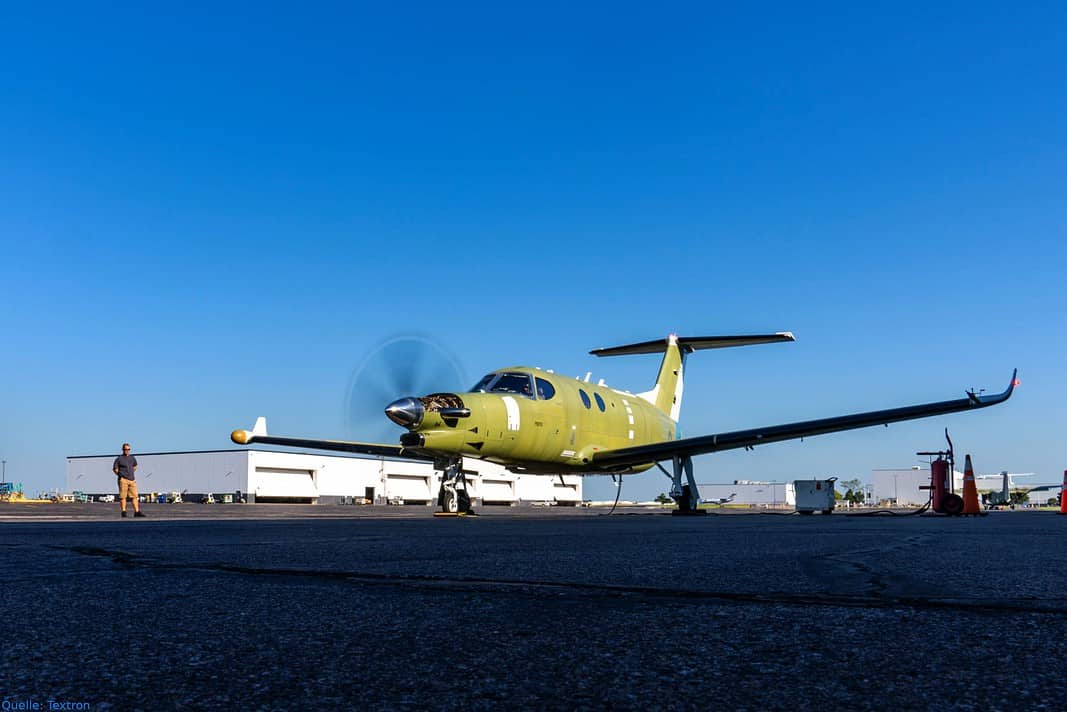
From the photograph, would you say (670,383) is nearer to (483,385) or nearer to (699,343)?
(699,343)

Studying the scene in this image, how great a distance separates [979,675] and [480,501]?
87097 millimetres

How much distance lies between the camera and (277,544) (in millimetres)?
7004

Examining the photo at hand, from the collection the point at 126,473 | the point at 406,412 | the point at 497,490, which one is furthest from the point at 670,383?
the point at 497,490

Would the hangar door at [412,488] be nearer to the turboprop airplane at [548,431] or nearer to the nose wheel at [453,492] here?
the turboprop airplane at [548,431]

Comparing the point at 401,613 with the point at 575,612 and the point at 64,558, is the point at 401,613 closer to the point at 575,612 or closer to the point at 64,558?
the point at 575,612

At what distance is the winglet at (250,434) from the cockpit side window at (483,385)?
5.87m

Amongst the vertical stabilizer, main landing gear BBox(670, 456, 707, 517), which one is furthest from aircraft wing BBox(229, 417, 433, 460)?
the vertical stabilizer

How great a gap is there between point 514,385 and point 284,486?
66.2 meters

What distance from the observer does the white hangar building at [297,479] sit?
259 ft

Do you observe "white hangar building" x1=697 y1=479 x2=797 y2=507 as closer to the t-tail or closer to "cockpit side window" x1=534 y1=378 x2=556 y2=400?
the t-tail

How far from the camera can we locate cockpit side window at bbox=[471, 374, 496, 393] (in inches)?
791

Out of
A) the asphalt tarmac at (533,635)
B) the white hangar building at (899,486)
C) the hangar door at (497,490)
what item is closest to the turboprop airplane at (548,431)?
the asphalt tarmac at (533,635)

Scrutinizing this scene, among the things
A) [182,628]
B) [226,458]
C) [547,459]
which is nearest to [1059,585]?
[182,628]

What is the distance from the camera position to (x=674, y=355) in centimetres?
3145
